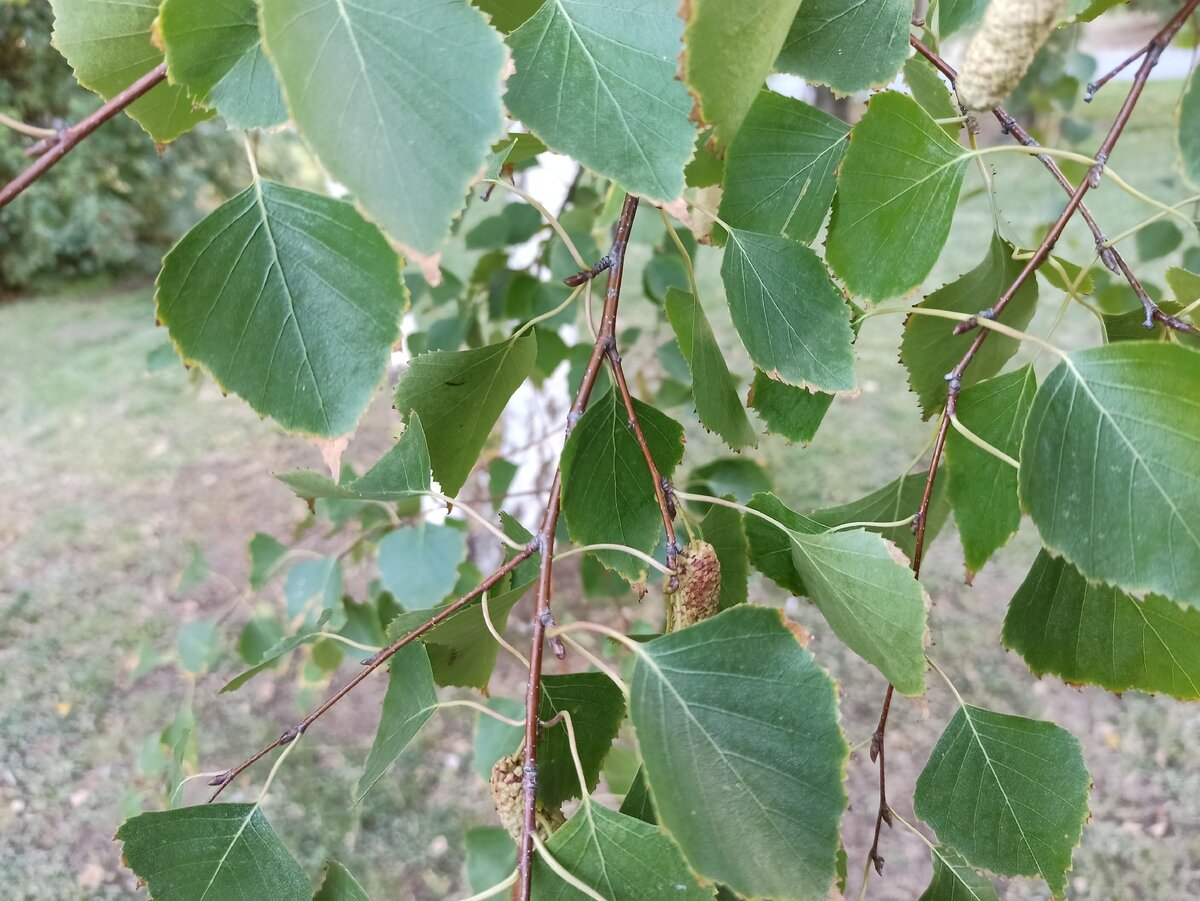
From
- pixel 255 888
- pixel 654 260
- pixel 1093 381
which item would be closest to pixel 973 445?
pixel 1093 381

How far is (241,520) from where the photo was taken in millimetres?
2404

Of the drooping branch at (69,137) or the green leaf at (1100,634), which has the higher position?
the drooping branch at (69,137)

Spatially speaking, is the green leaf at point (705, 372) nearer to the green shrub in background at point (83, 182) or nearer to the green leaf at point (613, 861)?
the green leaf at point (613, 861)

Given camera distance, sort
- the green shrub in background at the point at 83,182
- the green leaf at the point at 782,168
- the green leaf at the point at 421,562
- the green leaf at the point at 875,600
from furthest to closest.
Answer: the green shrub in background at the point at 83,182, the green leaf at the point at 421,562, the green leaf at the point at 782,168, the green leaf at the point at 875,600

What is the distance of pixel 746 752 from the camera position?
0.33 meters

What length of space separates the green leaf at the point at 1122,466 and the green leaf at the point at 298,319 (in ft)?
0.91

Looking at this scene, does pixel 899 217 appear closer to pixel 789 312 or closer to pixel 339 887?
pixel 789 312

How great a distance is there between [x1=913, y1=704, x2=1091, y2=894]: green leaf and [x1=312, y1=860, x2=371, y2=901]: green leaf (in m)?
0.31

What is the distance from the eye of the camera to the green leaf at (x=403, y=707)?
1.41 ft

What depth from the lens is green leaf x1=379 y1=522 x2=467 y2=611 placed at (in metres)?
0.96

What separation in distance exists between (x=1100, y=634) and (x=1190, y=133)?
0.88 feet

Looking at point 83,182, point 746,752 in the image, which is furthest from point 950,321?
point 83,182

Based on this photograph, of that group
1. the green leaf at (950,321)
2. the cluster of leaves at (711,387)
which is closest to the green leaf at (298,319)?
the cluster of leaves at (711,387)

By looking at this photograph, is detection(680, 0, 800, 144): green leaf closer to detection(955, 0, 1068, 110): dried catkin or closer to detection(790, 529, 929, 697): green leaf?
detection(955, 0, 1068, 110): dried catkin
